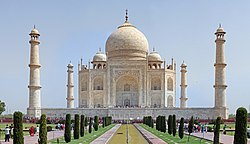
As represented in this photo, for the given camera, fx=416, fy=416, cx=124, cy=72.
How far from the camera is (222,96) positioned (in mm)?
28547

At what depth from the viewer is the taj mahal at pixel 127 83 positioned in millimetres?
28844

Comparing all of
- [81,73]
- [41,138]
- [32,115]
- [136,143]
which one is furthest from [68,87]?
[41,138]

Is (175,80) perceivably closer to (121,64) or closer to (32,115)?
(121,64)

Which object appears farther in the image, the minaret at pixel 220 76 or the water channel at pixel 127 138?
the minaret at pixel 220 76

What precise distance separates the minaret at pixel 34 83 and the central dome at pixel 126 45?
27.5 feet

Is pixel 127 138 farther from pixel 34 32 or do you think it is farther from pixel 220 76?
pixel 34 32

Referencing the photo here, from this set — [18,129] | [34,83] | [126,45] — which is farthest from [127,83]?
[18,129]

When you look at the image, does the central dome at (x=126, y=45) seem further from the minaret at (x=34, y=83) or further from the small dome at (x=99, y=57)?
the minaret at (x=34, y=83)

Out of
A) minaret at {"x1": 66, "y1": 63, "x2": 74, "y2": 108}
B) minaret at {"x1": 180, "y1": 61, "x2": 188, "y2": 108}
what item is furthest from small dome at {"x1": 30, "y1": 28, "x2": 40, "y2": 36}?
minaret at {"x1": 180, "y1": 61, "x2": 188, "y2": 108}

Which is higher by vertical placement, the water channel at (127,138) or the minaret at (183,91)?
the minaret at (183,91)

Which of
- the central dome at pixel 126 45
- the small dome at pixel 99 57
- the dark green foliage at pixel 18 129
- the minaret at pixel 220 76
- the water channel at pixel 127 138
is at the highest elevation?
the central dome at pixel 126 45

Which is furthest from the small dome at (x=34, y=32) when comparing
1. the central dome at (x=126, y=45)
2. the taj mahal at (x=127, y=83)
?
the central dome at (x=126, y=45)

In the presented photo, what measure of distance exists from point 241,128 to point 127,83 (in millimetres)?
25876

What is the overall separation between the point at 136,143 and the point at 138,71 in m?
21.2
